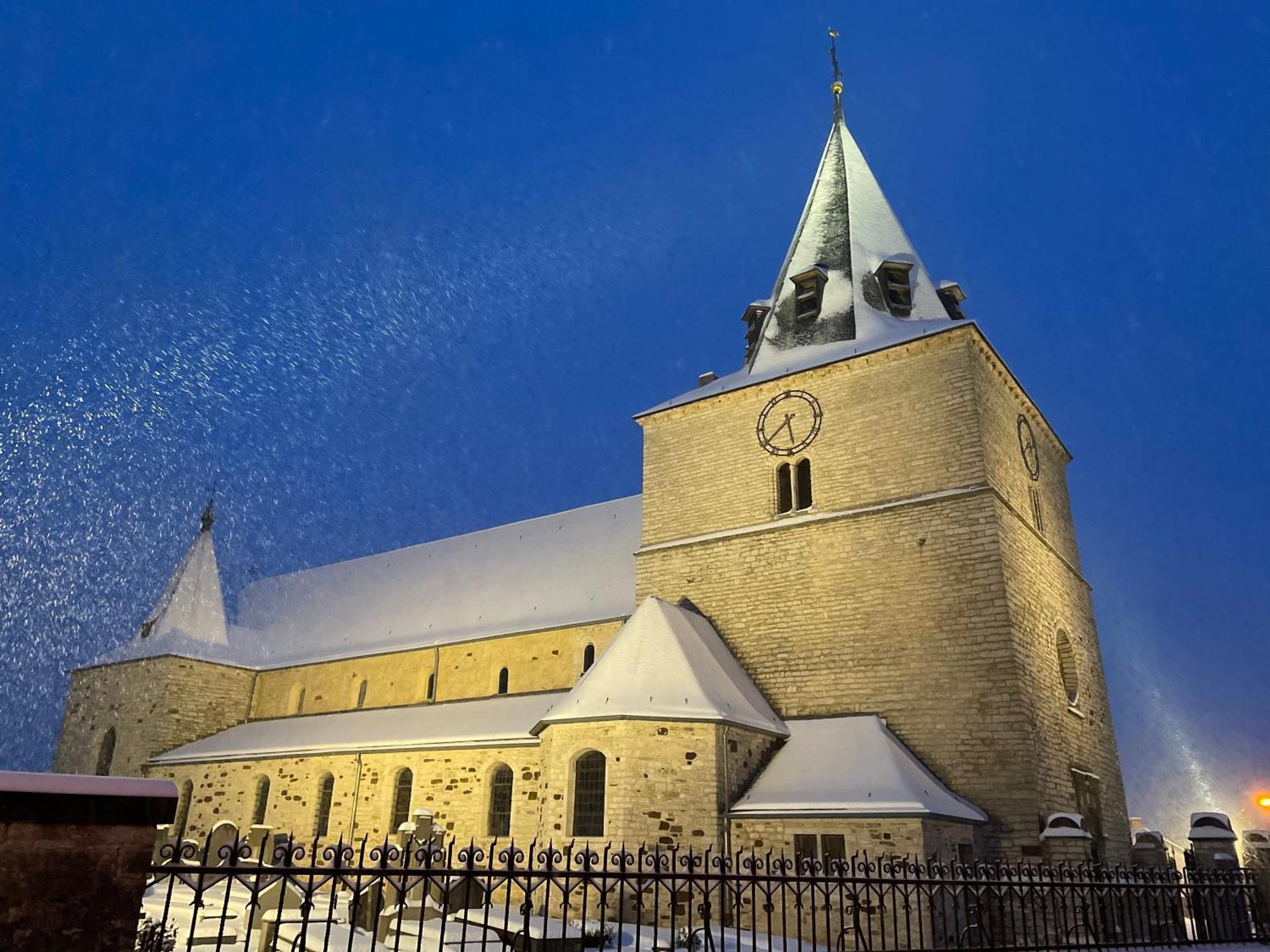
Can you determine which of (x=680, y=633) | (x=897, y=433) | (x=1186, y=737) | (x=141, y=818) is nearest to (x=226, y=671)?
(x=680, y=633)

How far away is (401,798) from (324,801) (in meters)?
2.72

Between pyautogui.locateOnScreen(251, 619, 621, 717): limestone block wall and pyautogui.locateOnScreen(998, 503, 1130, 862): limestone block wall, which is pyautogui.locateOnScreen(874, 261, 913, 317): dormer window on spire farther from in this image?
pyautogui.locateOnScreen(251, 619, 621, 717): limestone block wall

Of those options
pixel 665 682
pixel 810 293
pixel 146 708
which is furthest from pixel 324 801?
pixel 810 293

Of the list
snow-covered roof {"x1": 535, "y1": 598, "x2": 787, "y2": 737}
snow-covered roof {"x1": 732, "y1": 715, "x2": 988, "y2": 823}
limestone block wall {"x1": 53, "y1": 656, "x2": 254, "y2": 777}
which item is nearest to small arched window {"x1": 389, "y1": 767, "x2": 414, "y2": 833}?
snow-covered roof {"x1": 535, "y1": 598, "x2": 787, "y2": 737}

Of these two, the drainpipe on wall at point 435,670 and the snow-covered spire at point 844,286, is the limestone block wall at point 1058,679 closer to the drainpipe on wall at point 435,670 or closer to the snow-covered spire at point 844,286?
the snow-covered spire at point 844,286

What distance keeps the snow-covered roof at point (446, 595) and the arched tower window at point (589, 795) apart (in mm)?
5935

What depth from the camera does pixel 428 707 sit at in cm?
2381

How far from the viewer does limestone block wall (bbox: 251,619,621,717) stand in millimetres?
22625

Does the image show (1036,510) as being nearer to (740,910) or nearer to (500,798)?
(500,798)

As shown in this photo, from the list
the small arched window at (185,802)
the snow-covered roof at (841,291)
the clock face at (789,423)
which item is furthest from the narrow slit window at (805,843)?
the small arched window at (185,802)

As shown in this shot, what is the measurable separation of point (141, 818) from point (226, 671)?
27384mm

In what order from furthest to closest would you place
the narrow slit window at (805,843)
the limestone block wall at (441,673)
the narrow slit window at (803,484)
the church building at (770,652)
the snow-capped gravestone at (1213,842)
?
the limestone block wall at (441,673), the narrow slit window at (803,484), the church building at (770,652), the snow-capped gravestone at (1213,842), the narrow slit window at (805,843)

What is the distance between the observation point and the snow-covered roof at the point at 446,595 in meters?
24.1

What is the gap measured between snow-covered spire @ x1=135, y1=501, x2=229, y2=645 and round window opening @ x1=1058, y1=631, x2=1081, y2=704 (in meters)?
25.6
